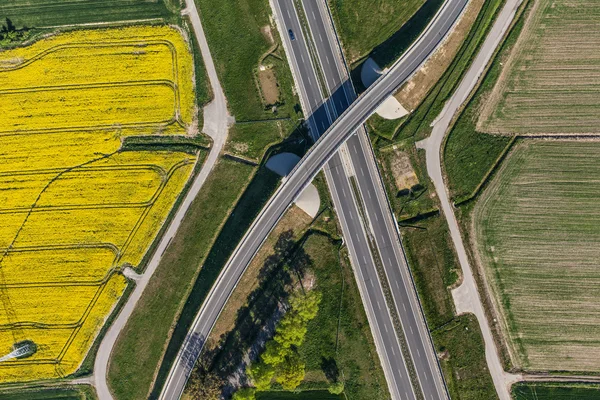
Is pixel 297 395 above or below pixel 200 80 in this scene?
below

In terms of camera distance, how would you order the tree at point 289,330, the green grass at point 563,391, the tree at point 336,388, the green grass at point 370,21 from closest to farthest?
the tree at point 289,330, the tree at point 336,388, the green grass at point 370,21, the green grass at point 563,391

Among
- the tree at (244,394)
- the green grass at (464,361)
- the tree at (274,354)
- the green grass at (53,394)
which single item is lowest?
the green grass at (464,361)

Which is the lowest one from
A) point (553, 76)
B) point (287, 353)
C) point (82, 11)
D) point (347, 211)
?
point (287, 353)

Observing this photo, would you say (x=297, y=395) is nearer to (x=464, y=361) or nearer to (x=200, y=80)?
(x=464, y=361)

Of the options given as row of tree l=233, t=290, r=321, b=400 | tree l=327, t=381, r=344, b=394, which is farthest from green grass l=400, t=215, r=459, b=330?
tree l=327, t=381, r=344, b=394

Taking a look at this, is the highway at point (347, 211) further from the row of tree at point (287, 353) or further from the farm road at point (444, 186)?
the farm road at point (444, 186)

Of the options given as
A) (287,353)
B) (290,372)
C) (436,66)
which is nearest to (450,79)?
(436,66)

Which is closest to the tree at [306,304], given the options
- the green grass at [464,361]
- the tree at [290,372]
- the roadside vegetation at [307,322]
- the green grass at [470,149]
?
the roadside vegetation at [307,322]
